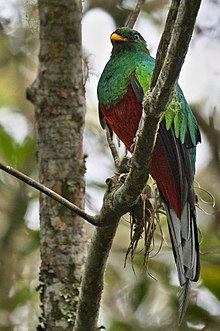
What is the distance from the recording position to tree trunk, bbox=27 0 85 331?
11.0 ft

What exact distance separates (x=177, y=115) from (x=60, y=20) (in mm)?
683

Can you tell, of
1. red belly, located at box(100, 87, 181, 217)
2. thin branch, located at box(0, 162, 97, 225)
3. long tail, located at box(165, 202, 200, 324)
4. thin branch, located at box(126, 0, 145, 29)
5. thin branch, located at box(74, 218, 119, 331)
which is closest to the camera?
thin branch, located at box(0, 162, 97, 225)

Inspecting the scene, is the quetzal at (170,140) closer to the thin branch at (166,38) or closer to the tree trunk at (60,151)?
the tree trunk at (60,151)

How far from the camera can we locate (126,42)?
13.0 ft

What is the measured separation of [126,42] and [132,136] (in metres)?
0.54

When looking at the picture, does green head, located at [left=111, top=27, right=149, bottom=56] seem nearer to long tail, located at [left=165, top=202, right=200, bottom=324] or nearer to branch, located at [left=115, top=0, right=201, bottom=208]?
long tail, located at [left=165, top=202, right=200, bottom=324]

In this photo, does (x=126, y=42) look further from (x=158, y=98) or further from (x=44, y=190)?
(x=158, y=98)

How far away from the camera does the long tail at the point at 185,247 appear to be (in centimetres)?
316

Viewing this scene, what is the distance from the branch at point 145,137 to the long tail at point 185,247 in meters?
0.41

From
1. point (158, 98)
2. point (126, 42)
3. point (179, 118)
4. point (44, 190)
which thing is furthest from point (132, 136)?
point (158, 98)

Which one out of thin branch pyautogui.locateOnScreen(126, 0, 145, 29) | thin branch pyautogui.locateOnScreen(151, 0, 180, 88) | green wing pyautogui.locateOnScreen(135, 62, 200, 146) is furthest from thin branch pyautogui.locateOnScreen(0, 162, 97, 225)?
thin branch pyautogui.locateOnScreen(126, 0, 145, 29)

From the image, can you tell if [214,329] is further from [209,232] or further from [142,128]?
[142,128]

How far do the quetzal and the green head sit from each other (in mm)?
93

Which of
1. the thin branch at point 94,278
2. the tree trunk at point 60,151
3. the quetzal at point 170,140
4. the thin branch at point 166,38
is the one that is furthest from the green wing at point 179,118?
the thin branch at point 166,38
